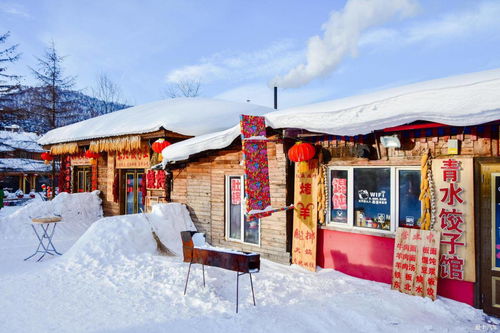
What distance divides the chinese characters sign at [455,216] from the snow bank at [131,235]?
646 centimetres

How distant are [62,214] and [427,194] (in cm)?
1367

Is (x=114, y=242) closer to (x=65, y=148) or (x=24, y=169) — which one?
(x=65, y=148)

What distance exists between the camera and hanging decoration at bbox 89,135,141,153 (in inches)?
502

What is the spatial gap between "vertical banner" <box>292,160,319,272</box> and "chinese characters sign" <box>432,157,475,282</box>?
8.27 feet

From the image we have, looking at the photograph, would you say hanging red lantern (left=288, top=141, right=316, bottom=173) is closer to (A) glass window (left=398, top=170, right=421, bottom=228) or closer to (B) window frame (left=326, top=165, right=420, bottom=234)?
(B) window frame (left=326, top=165, right=420, bottom=234)

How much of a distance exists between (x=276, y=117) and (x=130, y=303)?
14.7 feet

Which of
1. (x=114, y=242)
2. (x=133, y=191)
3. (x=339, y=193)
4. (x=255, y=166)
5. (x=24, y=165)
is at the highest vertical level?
(x=24, y=165)

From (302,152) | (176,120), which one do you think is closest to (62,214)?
(176,120)

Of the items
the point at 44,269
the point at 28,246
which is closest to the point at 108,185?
the point at 28,246

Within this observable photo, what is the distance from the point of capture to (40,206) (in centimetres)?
1430

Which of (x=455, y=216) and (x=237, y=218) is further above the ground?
(x=455, y=216)

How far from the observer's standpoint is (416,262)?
596 cm

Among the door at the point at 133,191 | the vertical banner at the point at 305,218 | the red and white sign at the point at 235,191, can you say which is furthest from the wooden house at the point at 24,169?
the vertical banner at the point at 305,218

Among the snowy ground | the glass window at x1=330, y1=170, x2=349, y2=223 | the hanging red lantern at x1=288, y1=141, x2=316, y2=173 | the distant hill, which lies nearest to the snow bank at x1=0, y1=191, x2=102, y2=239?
the snowy ground
